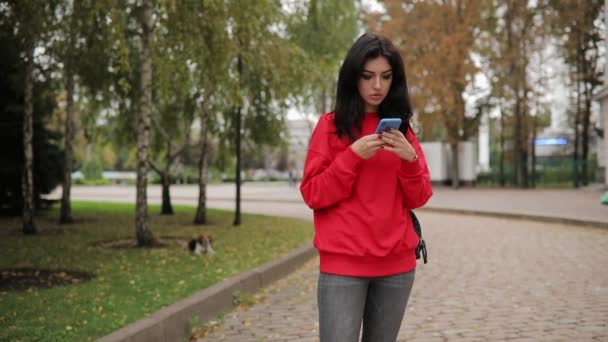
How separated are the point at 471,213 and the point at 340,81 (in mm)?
18229

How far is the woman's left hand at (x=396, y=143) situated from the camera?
2.23 metres

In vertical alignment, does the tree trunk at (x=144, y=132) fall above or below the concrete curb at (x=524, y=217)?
above

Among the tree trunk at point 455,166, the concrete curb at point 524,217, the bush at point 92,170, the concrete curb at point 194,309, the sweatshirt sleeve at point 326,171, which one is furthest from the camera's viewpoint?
the bush at point 92,170

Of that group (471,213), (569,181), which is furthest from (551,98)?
(471,213)

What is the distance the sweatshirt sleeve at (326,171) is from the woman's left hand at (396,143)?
0.39 feet

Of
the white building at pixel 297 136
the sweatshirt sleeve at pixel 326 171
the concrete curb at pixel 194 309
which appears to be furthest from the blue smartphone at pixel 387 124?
the white building at pixel 297 136

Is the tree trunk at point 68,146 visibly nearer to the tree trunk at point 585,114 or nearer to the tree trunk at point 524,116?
the tree trunk at point 524,116

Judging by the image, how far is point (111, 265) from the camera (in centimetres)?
861

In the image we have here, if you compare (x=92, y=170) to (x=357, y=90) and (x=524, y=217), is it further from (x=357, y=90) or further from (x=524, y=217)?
(x=357, y=90)

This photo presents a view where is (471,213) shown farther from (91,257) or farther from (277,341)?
(277,341)

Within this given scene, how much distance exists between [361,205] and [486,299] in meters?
4.87

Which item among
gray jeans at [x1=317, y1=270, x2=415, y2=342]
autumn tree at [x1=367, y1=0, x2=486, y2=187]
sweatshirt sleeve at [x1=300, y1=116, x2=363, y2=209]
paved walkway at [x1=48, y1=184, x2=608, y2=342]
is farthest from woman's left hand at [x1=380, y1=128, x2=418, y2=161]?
autumn tree at [x1=367, y1=0, x2=486, y2=187]

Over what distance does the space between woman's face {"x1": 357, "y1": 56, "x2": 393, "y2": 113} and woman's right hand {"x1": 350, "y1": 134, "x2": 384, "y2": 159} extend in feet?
0.80

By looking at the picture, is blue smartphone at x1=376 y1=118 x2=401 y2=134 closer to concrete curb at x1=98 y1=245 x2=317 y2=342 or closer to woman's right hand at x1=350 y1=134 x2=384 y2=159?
woman's right hand at x1=350 y1=134 x2=384 y2=159
